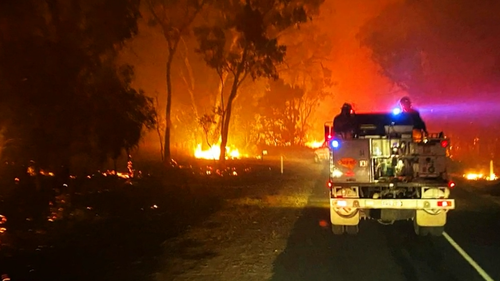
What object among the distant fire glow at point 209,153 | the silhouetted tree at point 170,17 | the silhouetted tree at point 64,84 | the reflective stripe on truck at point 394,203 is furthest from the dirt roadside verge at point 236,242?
the distant fire glow at point 209,153

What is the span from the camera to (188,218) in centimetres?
1683

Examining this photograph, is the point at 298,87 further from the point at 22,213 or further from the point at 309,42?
the point at 22,213

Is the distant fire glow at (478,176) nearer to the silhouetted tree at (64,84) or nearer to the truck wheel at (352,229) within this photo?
the silhouetted tree at (64,84)

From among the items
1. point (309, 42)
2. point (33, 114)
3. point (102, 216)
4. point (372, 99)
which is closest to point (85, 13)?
point (33, 114)

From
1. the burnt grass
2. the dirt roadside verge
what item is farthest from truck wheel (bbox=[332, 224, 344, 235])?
the burnt grass

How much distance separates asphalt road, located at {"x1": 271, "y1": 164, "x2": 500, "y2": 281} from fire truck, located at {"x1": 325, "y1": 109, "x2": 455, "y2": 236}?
70 centimetres

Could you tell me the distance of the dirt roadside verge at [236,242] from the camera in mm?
10180

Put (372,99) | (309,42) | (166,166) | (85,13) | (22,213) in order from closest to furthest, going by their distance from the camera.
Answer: (22,213)
(85,13)
(166,166)
(309,42)
(372,99)

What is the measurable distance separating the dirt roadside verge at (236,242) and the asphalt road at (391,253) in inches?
14.1

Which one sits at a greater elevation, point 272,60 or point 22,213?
point 272,60

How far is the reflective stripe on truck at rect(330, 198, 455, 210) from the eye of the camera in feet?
42.0

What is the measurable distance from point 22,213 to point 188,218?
13.5 feet

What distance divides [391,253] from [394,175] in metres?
2.15

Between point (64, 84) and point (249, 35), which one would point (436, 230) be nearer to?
point (64, 84)
